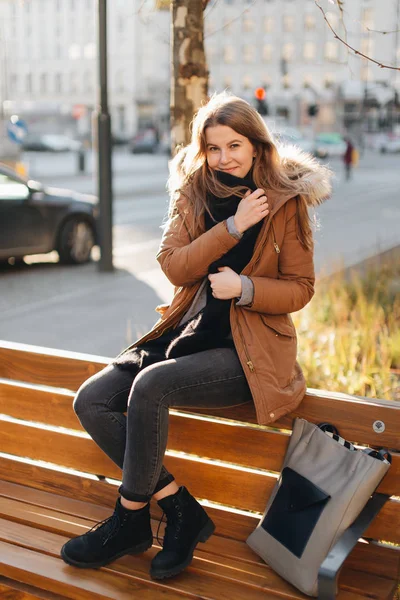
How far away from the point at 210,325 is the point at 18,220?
329 inches

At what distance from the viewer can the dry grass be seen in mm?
4809

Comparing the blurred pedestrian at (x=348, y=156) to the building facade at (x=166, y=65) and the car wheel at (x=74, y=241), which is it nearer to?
the car wheel at (x=74, y=241)

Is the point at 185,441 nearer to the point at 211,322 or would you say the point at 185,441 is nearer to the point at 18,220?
the point at 211,322

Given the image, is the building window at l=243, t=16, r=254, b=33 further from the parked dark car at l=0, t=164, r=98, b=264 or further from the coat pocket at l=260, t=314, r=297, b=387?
the coat pocket at l=260, t=314, r=297, b=387

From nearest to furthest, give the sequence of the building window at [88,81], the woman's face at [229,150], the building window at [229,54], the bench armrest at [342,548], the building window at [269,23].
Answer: the bench armrest at [342,548] → the woman's face at [229,150] → the building window at [269,23] → the building window at [229,54] → the building window at [88,81]

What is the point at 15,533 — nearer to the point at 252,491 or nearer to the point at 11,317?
the point at 252,491

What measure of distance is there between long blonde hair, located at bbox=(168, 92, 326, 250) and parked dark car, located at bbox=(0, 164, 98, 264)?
7996mm

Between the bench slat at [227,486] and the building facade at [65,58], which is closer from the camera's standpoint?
the bench slat at [227,486]

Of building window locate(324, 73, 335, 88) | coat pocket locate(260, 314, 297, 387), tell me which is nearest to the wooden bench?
coat pocket locate(260, 314, 297, 387)

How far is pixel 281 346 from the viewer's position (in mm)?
2768

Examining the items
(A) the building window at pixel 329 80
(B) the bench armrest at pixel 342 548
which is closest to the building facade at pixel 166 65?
(A) the building window at pixel 329 80

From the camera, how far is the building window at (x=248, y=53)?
81.4m

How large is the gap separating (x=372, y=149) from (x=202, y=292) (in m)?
60.6

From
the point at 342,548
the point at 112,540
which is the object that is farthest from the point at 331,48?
the point at 342,548
